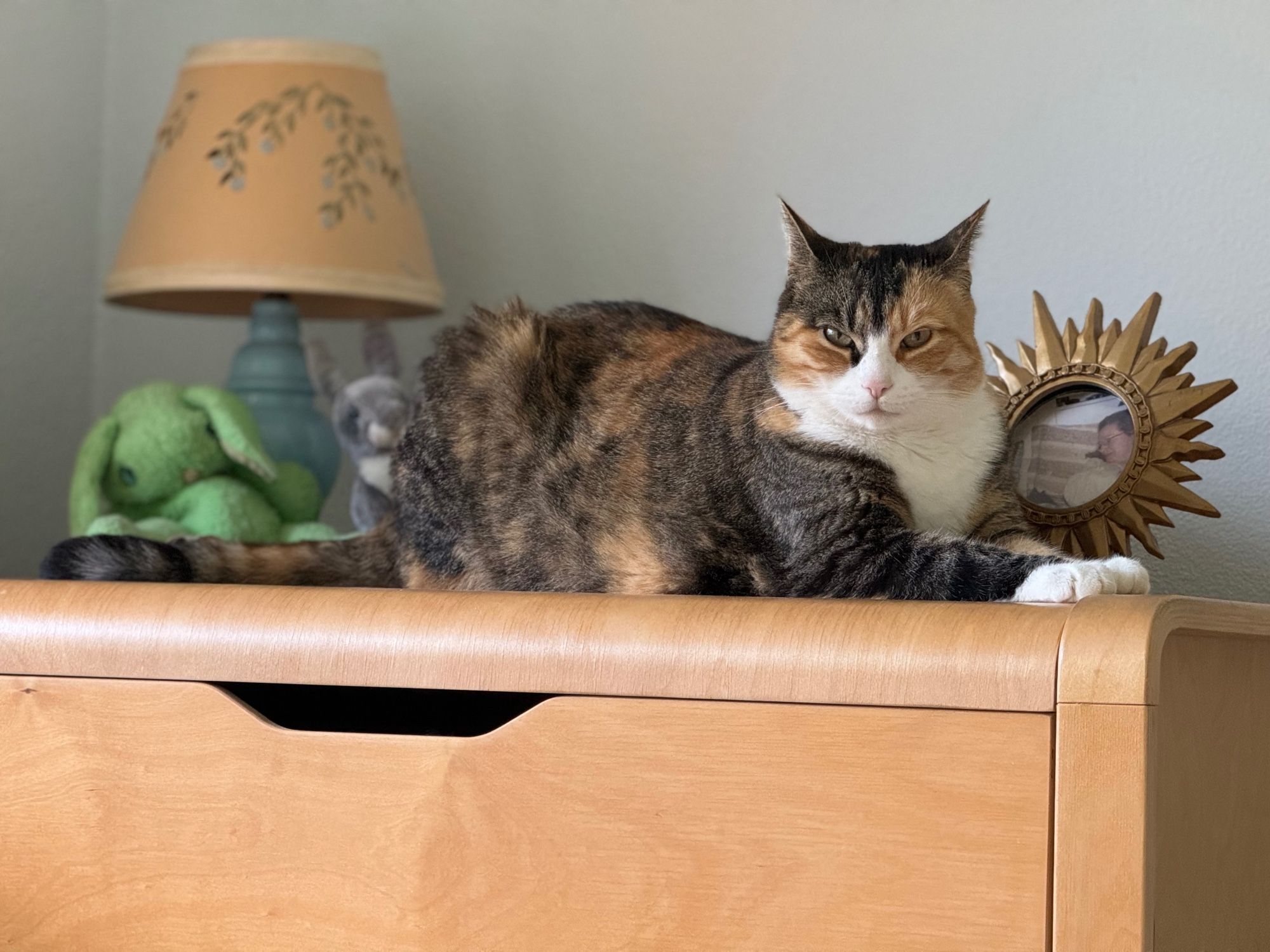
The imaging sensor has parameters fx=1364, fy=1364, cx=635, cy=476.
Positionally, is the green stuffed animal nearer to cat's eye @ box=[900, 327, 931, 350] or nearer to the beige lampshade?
the beige lampshade

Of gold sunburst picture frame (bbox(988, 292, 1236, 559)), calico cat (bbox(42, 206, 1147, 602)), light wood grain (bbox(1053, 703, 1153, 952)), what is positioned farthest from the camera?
gold sunburst picture frame (bbox(988, 292, 1236, 559))

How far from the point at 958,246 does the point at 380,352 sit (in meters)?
0.79

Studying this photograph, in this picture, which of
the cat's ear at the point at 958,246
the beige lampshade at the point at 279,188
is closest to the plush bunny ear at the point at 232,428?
the beige lampshade at the point at 279,188

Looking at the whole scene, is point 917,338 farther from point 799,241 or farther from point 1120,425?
point 1120,425

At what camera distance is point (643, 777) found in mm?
698

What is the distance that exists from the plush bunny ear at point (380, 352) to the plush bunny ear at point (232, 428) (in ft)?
0.61

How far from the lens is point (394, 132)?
4.73ft

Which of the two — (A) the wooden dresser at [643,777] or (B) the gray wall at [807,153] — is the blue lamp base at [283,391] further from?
(A) the wooden dresser at [643,777]

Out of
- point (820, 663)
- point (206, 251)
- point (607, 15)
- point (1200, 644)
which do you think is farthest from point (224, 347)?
point (1200, 644)

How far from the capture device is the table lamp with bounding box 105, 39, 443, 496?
137cm

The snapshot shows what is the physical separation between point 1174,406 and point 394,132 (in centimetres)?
86

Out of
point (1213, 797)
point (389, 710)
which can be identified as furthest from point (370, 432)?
point (1213, 797)

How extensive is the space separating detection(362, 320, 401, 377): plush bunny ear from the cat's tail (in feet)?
1.26

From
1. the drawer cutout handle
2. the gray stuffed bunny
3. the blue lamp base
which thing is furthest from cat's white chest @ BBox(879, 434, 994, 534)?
the blue lamp base
